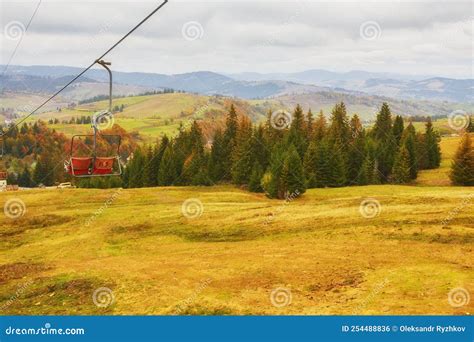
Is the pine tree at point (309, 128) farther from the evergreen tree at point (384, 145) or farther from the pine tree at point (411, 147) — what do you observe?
the pine tree at point (411, 147)

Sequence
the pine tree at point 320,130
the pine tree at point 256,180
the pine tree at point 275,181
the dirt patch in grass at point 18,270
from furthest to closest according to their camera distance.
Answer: the pine tree at point 320,130 → the pine tree at point 256,180 → the pine tree at point 275,181 → the dirt patch in grass at point 18,270

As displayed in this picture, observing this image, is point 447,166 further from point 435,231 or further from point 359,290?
point 359,290

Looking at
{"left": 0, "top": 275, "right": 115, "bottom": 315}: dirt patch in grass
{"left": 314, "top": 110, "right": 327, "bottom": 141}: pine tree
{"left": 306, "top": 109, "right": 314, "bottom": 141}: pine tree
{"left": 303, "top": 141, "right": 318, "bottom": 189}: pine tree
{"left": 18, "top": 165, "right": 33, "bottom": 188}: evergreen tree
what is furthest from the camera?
{"left": 18, "top": 165, "right": 33, "bottom": 188}: evergreen tree

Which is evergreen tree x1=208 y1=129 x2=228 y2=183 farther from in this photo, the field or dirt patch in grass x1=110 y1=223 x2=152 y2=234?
Result: dirt patch in grass x1=110 y1=223 x2=152 y2=234

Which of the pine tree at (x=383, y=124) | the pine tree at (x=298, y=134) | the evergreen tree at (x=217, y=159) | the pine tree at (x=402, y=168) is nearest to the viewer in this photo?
the pine tree at (x=402, y=168)

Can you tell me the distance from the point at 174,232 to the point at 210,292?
796 inches

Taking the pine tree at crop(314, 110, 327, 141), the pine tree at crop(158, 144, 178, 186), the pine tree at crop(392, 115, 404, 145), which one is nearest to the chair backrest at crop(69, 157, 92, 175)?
the pine tree at crop(158, 144, 178, 186)

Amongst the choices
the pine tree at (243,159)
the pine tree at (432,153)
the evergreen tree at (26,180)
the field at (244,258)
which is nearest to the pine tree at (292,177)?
the field at (244,258)

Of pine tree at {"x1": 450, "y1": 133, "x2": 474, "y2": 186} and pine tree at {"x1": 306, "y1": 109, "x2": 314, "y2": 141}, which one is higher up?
pine tree at {"x1": 306, "y1": 109, "x2": 314, "y2": 141}

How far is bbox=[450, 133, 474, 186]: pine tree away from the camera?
80.4 m

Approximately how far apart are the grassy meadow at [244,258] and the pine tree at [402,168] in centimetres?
3701

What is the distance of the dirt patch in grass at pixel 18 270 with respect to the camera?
35.0 m

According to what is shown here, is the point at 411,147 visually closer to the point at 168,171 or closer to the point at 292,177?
the point at 292,177

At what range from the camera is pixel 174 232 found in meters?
47.9
